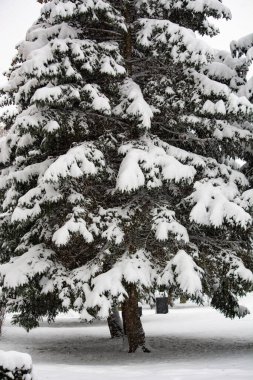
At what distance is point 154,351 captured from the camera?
10719 mm

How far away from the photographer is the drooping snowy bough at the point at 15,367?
15.4 ft

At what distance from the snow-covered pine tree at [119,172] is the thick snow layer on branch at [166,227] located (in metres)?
0.02

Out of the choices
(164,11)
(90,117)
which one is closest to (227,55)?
(164,11)

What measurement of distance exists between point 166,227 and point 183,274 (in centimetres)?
96

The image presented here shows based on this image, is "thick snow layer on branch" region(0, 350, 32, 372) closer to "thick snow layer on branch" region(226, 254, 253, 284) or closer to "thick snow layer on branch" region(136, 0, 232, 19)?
"thick snow layer on branch" region(226, 254, 253, 284)

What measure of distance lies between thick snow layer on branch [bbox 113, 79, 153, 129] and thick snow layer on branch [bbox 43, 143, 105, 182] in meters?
1.07

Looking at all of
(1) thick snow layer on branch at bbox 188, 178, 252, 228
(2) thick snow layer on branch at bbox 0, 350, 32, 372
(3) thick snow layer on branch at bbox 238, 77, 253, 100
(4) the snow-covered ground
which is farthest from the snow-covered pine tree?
(2) thick snow layer on branch at bbox 0, 350, 32, 372

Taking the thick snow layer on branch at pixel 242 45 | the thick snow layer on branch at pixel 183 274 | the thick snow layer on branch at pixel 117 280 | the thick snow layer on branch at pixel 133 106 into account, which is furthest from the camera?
the thick snow layer on branch at pixel 242 45

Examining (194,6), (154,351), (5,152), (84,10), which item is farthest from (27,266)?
(194,6)

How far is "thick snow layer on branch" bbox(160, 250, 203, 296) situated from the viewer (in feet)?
25.7

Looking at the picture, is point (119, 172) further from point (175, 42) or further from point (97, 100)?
point (175, 42)

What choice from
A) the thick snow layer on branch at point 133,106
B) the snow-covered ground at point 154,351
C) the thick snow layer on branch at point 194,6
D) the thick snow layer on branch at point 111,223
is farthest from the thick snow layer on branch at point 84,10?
the snow-covered ground at point 154,351

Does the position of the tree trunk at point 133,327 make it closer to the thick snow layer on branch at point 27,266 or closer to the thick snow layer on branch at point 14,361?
the thick snow layer on branch at point 27,266

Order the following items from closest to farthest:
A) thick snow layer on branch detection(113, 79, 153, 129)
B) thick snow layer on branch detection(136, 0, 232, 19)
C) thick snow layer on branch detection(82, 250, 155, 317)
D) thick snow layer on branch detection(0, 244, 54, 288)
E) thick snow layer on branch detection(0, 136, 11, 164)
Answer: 1. thick snow layer on branch detection(82, 250, 155, 317)
2. thick snow layer on branch detection(0, 244, 54, 288)
3. thick snow layer on branch detection(113, 79, 153, 129)
4. thick snow layer on branch detection(136, 0, 232, 19)
5. thick snow layer on branch detection(0, 136, 11, 164)
